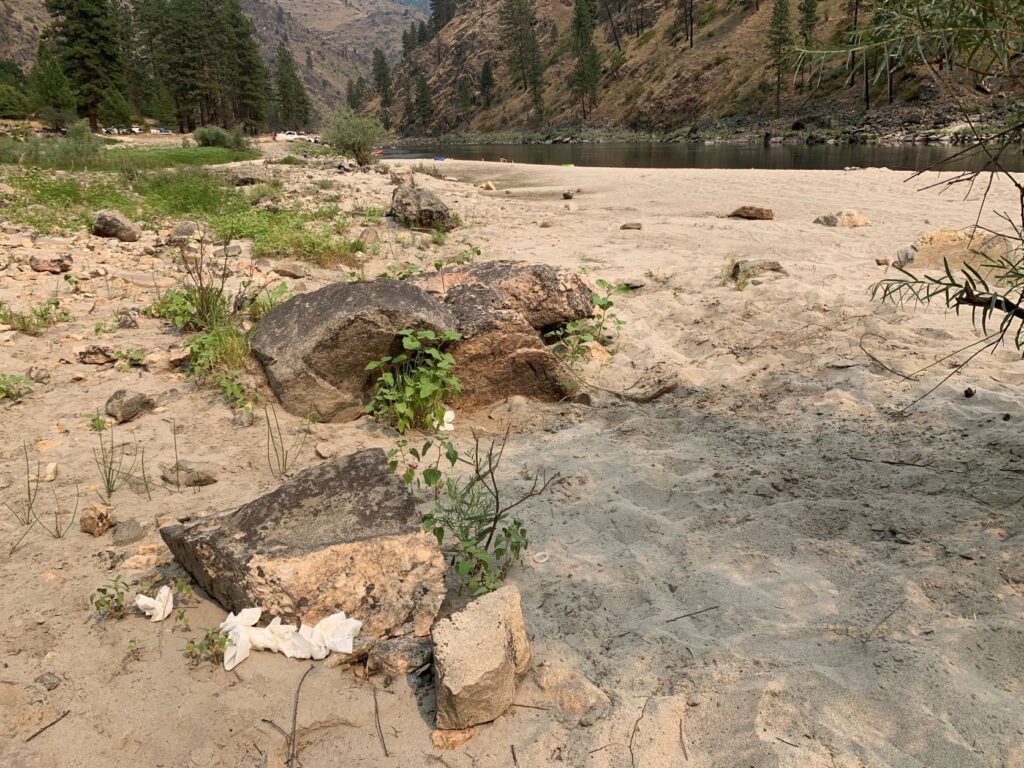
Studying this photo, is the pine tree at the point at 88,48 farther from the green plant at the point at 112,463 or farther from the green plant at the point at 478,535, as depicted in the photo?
the green plant at the point at 478,535

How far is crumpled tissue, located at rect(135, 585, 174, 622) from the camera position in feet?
7.39

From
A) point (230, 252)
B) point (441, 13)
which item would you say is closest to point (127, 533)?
point (230, 252)

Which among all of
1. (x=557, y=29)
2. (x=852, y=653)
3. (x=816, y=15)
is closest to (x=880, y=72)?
(x=852, y=653)

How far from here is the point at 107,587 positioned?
2.30m

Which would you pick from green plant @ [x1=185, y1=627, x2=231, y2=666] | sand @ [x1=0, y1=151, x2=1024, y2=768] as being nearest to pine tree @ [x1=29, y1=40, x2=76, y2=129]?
sand @ [x1=0, y1=151, x2=1024, y2=768]

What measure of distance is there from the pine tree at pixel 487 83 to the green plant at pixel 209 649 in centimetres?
→ 10775

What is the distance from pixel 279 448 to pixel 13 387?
189 cm

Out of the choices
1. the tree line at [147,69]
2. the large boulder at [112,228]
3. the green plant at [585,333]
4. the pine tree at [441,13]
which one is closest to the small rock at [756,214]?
the green plant at [585,333]

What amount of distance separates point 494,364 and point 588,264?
3.66m

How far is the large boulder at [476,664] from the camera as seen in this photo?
1860 millimetres

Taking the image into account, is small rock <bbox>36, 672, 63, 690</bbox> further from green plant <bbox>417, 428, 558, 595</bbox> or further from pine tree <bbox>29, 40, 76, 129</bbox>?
pine tree <bbox>29, 40, 76, 129</bbox>

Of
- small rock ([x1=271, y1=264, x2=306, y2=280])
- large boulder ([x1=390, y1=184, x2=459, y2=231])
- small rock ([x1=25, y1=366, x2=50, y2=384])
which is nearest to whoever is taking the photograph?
small rock ([x1=25, y1=366, x2=50, y2=384])

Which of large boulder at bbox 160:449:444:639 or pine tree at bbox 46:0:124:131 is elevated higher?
pine tree at bbox 46:0:124:131

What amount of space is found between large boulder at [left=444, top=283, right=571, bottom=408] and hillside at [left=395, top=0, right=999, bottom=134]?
37.5m
